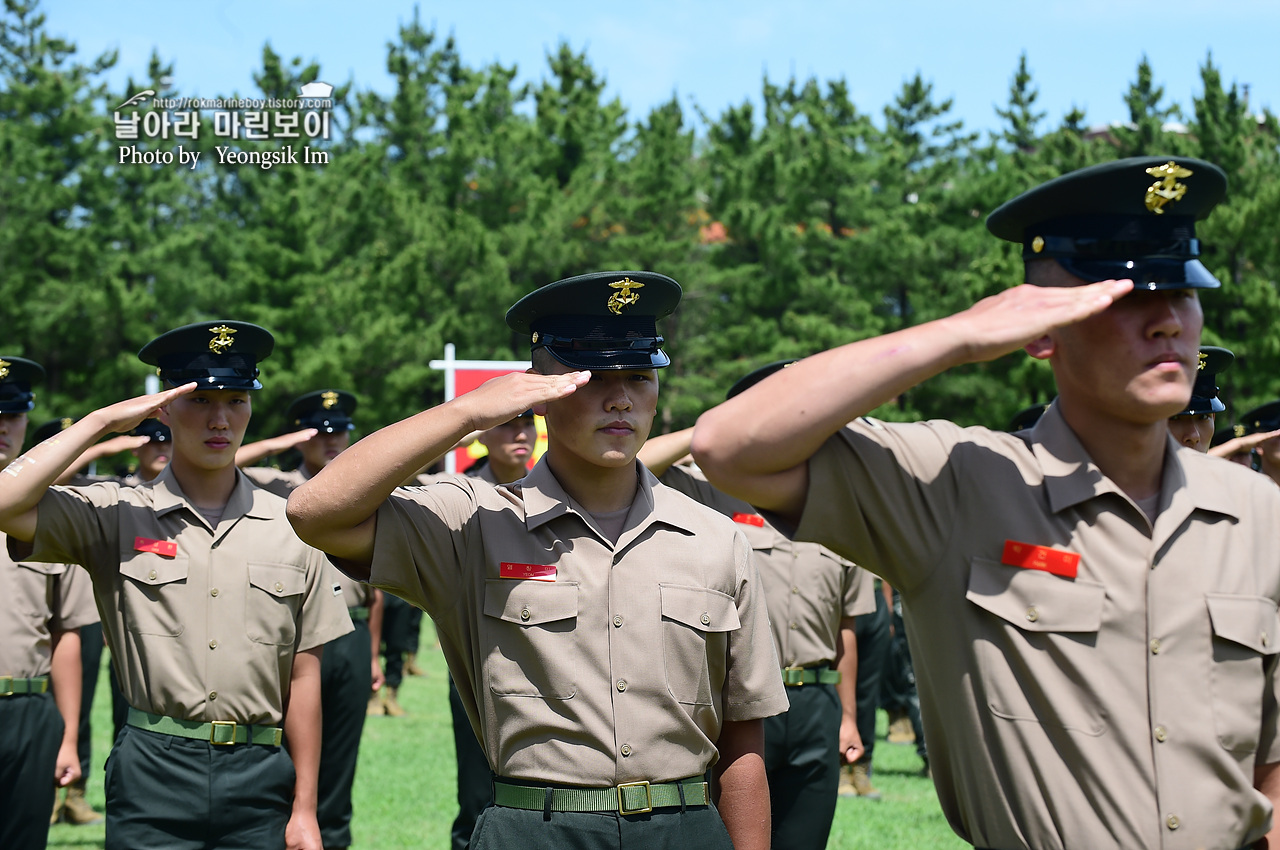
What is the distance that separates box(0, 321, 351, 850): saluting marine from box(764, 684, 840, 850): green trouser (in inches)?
84.8

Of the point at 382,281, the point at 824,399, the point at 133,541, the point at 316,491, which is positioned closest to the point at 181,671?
the point at 133,541

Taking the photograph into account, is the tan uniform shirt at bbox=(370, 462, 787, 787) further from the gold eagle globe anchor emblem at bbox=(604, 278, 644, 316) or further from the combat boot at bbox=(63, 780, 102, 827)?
the combat boot at bbox=(63, 780, 102, 827)

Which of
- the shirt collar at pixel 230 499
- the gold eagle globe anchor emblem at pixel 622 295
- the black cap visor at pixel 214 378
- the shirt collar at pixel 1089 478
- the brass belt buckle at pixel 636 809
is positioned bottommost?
the brass belt buckle at pixel 636 809

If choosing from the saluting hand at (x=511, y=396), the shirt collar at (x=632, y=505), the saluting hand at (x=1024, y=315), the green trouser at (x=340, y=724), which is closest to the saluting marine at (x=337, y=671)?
the green trouser at (x=340, y=724)

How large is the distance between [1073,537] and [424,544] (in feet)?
5.35

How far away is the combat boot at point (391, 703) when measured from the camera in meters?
14.1

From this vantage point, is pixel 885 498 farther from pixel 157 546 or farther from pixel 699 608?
pixel 157 546

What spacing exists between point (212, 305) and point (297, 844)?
91.8 feet

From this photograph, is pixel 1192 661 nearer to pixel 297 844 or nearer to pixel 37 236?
pixel 297 844

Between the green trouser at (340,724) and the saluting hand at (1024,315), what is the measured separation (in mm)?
6004

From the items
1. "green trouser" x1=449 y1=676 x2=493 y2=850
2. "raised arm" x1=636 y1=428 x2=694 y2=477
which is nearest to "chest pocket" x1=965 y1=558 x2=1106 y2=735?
"raised arm" x1=636 y1=428 x2=694 y2=477

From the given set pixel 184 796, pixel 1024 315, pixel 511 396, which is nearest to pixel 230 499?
pixel 184 796

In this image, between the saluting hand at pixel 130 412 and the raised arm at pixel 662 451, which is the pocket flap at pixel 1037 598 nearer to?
the raised arm at pixel 662 451

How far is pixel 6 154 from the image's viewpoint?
1161 inches
